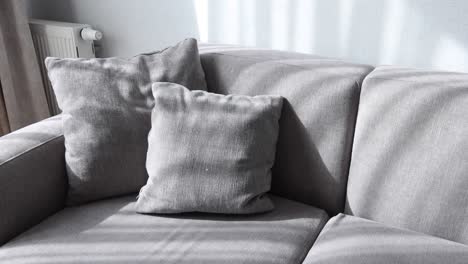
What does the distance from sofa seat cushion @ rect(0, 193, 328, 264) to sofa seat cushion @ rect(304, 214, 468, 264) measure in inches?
2.5

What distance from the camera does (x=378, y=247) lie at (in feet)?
4.14

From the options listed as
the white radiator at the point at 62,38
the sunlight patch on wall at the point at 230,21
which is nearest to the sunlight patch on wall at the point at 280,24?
the sunlight patch on wall at the point at 230,21

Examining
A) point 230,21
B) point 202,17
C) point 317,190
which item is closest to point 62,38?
point 202,17

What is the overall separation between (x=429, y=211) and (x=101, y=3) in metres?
Result: 1.73

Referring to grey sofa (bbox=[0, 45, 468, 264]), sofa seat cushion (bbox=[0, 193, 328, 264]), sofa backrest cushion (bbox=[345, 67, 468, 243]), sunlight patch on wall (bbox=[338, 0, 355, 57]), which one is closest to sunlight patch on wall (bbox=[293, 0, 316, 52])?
sunlight patch on wall (bbox=[338, 0, 355, 57])

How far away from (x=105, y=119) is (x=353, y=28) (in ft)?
2.93

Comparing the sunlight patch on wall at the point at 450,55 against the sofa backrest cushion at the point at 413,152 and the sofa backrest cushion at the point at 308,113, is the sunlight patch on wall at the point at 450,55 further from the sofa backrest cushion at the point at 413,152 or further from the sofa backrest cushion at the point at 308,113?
the sofa backrest cushion at the point at 308,113

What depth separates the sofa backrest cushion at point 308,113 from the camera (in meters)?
1.43

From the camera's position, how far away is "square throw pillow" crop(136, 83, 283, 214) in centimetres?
138

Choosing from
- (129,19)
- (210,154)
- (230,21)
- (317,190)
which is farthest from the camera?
(129,19)

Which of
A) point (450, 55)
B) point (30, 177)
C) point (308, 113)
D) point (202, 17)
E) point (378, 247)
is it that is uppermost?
point (202, 17)

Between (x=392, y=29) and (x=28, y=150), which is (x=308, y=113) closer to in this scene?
(x=392, y=29)

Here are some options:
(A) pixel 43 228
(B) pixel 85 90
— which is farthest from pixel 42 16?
(A) pixel 43 228

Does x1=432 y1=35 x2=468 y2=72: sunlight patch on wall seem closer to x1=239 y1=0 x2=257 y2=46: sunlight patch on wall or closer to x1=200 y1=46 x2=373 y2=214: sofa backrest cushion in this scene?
x1=200 y1=46 x2=373 y2=214: sofa backrest cushion
